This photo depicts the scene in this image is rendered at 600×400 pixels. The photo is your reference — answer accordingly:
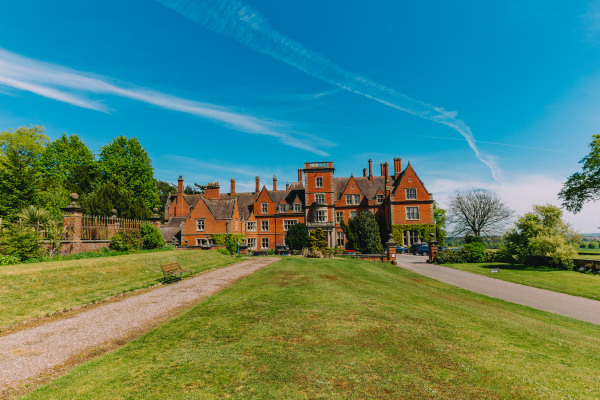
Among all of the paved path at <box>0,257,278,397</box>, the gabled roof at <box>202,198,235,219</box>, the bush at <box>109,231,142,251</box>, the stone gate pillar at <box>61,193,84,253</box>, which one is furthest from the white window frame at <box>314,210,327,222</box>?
the paved path at <box>0,257,278,397</box>

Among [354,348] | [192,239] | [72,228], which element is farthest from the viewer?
[192,239]

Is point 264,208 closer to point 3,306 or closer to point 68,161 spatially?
point 68,161

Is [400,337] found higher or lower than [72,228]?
lower

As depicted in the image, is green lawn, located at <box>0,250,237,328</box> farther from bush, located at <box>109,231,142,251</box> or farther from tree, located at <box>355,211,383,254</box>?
tree, located at <box>355,211,383,254</box>

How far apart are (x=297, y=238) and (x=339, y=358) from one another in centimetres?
3234

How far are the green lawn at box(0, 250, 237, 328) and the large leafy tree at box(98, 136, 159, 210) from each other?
121ft

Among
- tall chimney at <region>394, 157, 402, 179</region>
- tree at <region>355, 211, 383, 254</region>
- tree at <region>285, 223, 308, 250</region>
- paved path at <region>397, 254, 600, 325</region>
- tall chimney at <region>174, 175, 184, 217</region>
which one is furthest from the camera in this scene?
tall chimney at <region>394, 157, 402, 179</region>

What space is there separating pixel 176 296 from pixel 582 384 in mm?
12057

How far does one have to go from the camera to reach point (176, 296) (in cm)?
1181

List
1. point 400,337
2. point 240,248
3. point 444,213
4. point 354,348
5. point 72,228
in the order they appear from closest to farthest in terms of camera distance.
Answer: point 354,348
point 400,337
point 72,228
point 240,248
point 444,213

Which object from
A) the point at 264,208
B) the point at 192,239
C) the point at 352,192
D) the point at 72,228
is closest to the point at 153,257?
the point at 72,228

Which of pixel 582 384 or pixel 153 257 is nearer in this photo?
pixel 582 384

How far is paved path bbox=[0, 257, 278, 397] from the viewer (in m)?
5.77

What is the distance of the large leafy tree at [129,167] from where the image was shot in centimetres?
4875
